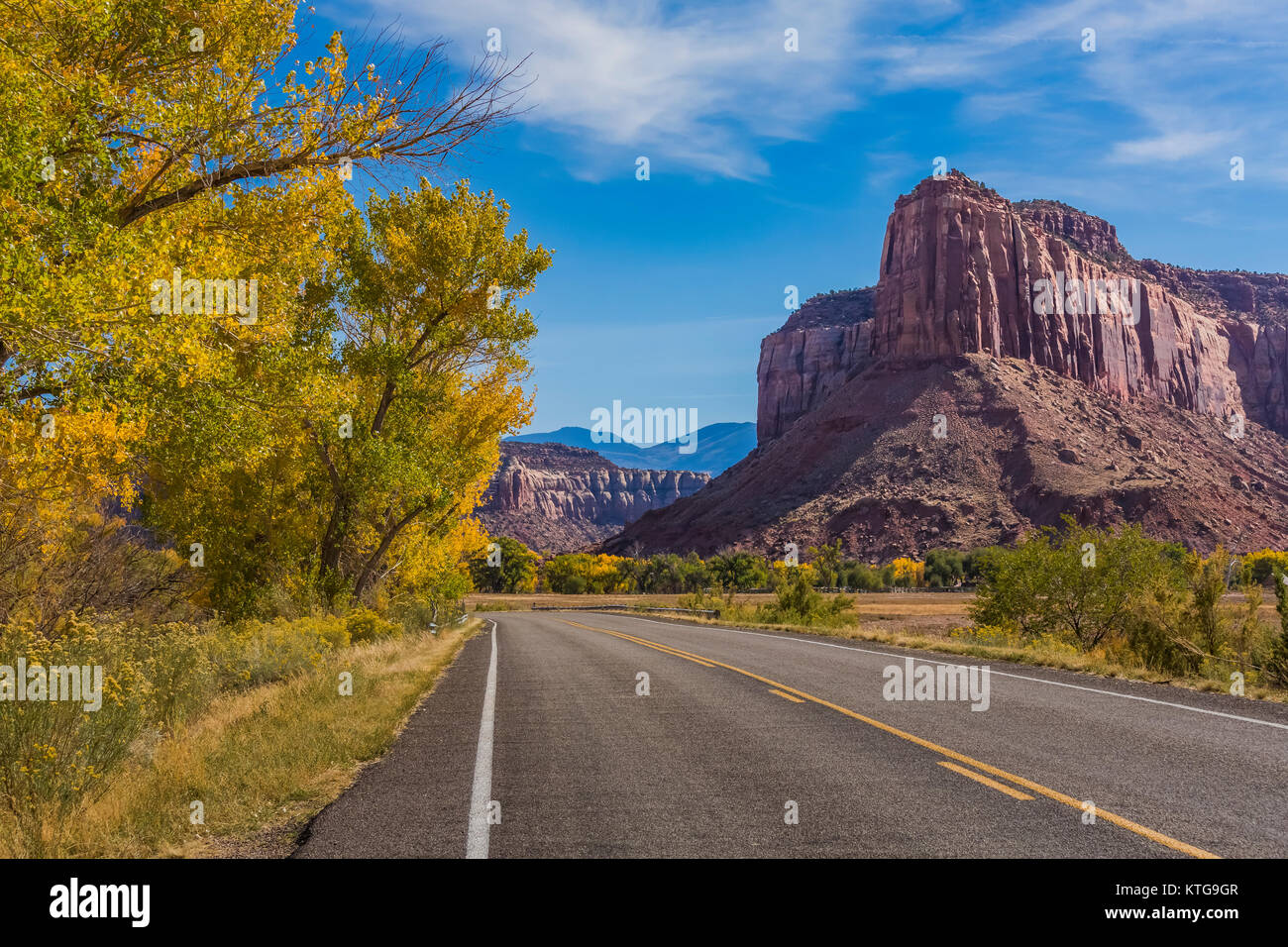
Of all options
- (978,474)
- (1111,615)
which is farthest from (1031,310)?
(1111,615)

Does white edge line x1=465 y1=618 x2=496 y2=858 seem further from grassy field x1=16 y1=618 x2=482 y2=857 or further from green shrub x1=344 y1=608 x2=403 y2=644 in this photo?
green shrub x1=344 y1=608 x2=403 y2=644

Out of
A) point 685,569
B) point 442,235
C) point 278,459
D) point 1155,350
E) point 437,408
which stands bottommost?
point 685,569

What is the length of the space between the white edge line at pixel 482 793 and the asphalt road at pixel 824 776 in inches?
0.9

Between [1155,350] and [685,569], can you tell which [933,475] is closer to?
[685,569]

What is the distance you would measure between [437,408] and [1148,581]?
17.1m

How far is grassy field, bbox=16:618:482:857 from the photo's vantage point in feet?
16.5

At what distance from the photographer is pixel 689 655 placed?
56.9ft

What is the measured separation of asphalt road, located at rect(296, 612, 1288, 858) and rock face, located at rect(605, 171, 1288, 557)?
7074 cm

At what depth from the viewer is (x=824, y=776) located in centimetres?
654

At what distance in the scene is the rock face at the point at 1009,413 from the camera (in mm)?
86875

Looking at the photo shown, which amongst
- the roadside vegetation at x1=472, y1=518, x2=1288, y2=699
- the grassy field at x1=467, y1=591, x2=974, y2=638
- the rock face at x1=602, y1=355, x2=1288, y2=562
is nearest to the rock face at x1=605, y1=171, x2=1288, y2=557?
the rock face at x1=602, y1=355, x2=1288, y2=562

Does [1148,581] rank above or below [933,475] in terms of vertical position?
below

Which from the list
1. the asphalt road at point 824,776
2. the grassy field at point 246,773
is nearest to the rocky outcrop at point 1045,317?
the asphalt road at point 824,776
